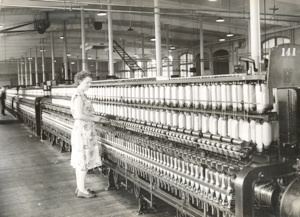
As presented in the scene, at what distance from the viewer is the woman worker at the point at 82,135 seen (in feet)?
17.8

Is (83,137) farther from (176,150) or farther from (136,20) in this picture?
(136,20)

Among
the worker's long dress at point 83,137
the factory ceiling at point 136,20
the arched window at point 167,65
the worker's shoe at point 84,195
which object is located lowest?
the worker's shoe at point 84,195

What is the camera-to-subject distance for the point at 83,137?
216 inches

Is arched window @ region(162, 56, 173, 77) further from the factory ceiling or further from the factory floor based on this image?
the factory floor

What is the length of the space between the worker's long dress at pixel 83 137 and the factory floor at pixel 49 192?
1.67 ft

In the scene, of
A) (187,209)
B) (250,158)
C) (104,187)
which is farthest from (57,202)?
(250,158)

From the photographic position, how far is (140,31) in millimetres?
21750

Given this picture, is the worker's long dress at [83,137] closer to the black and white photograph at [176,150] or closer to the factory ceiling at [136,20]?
the black and white photograph at [176,150]

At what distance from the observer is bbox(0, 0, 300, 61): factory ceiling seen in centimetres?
1230

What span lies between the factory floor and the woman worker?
30 centimetres

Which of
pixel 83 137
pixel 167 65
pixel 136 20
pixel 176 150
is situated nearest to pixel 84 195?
pixel 83 137

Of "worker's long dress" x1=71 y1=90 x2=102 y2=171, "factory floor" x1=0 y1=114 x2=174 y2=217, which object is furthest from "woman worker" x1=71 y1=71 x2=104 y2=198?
"factory floor" x1=0 y1=114 x2=174 y2=217

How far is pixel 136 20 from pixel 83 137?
13229mm

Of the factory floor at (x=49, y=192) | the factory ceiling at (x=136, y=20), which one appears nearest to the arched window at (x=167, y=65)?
the factory ceiling at (x=136, y=20)
